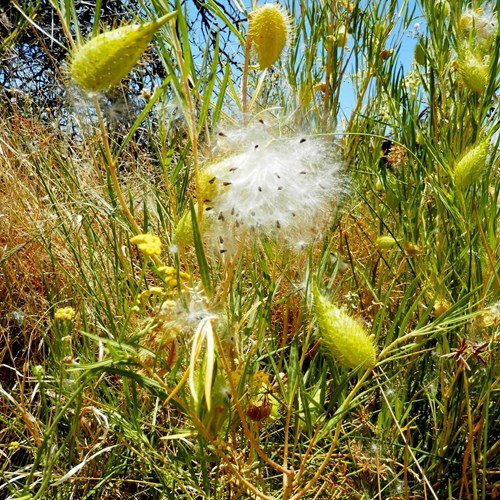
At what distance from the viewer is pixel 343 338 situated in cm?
63

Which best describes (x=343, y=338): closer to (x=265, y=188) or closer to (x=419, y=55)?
(x=265, y=188)

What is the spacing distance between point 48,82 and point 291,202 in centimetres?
311

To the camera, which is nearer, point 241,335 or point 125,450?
point 241,335

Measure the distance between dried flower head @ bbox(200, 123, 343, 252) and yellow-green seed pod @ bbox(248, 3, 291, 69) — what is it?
0.10 m

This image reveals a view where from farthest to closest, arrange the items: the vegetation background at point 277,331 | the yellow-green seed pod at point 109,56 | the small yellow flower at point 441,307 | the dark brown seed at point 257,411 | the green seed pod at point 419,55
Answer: the green seed pod at point 419,55 < the small yellow flower at point 441,307 < the dark brown seed at point 257,411 < the vegetation background at point 277,331 < the yellow-green seed pod at point 109,56

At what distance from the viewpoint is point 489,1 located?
3.96 feet

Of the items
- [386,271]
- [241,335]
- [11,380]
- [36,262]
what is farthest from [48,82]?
[241,335]

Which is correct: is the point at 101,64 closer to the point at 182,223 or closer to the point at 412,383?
the point at 182,223

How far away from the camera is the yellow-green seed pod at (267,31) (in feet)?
2.45

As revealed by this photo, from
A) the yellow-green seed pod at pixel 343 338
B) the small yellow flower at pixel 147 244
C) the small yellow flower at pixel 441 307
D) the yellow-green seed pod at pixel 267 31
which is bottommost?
the small yellow flower at pixel 441 307

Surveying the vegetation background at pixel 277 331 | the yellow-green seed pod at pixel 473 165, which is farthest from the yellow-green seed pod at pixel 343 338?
the yellow-green seed pod at pixel 473 165

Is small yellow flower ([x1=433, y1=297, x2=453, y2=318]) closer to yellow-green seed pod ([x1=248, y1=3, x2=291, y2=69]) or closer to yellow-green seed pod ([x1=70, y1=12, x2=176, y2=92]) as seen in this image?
yellow-green seed pod ([x1=248, y1=3, x2=291, y2=69])

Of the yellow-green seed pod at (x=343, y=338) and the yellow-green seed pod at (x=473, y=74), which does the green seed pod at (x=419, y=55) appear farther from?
the yellow-green seed pod at (x=343, y=338)

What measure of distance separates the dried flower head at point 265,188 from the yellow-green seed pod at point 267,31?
97 millimetres
